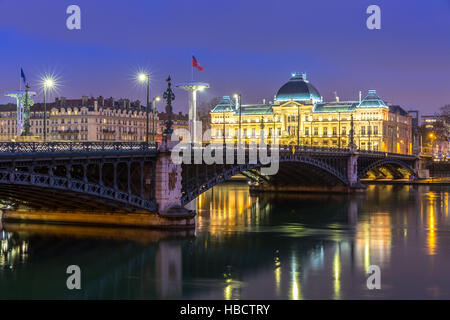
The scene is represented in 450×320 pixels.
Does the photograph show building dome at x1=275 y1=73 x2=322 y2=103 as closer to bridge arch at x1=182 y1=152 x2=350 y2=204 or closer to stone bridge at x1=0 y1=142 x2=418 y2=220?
bridge arch at x1=182 y1=152 x2=350 y2=204

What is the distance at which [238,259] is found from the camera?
41000mm

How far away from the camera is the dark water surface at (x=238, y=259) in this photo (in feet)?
108

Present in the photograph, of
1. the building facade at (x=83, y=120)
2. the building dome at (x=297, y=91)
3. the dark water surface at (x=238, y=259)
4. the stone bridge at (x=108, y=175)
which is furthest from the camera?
the building dome at (x=297, y=91)

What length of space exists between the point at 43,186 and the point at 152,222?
35.4 feet

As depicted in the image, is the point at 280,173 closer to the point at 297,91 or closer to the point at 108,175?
the point at 108,175

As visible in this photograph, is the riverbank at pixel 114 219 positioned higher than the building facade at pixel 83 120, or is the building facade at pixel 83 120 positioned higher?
the building facade at pixel 83 120

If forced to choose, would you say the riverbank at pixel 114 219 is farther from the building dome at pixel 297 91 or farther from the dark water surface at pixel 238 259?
the building dome at pixel 297 91

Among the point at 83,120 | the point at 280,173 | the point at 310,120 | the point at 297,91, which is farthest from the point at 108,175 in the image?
the point at 297,91

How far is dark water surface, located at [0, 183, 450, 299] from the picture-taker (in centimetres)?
3291

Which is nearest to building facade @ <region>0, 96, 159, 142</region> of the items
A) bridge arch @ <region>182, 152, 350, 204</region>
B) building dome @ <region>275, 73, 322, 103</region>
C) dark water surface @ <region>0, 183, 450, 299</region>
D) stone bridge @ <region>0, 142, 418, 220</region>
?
building dome @ <region>275, 73, 322, 103</region>

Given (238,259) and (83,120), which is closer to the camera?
(238,259)

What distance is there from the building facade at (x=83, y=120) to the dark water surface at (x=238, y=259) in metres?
103

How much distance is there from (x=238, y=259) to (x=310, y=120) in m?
142

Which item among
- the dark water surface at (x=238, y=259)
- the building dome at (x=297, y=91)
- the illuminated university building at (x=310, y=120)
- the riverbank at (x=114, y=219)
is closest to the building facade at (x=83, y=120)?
the illuminated university building at (x=310, y=120)
